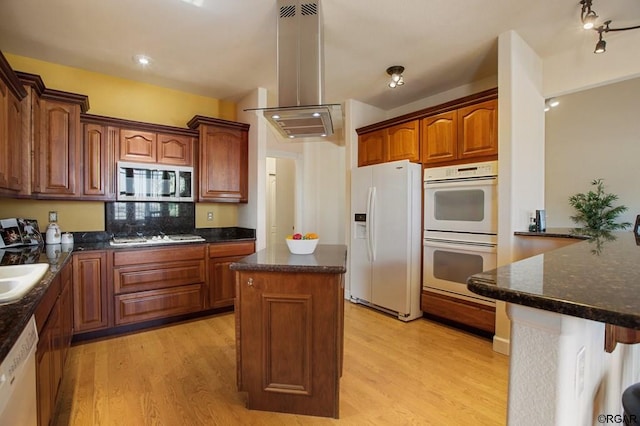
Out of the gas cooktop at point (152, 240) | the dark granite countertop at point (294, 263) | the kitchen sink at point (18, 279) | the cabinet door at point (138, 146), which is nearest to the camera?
the kitchen sink at point (18, 279)

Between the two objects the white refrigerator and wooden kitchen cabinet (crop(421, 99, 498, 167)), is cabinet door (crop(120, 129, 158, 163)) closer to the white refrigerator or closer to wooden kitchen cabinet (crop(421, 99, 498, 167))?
the white refrigerator

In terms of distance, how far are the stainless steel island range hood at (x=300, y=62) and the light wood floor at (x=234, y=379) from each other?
6.04ft

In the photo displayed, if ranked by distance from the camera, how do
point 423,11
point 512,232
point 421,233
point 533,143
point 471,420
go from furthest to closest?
point 421,233, point 533,143, point 512,232, point 423,11, point 471,420

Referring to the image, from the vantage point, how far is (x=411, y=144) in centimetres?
333

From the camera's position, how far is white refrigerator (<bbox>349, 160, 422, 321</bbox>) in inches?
125

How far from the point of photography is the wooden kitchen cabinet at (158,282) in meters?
2.77

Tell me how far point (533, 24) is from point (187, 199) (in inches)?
142

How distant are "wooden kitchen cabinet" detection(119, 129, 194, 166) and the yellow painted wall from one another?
0.35 m

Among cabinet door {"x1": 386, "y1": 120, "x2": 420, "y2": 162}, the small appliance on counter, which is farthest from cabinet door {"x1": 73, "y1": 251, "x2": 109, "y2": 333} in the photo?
cabinet door {"x1": 386, "y1": 120, "x2": 420, "y2": 162}

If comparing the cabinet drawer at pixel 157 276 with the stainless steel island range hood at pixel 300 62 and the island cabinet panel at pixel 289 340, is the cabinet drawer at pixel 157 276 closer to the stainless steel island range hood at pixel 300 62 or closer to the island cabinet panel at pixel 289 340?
the island cabinet panel at pixel 289 340

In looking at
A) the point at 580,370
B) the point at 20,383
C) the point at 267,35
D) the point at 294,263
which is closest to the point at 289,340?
the point at 294,263

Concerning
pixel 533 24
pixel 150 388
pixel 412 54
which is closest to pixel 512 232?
pixel 533 24

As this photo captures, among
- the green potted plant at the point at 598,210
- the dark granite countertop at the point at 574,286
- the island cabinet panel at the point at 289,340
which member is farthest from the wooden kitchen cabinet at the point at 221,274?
the green potted plant at the point at 598,210

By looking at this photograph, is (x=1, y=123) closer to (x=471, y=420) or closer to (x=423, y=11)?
(x=423, y=11)
